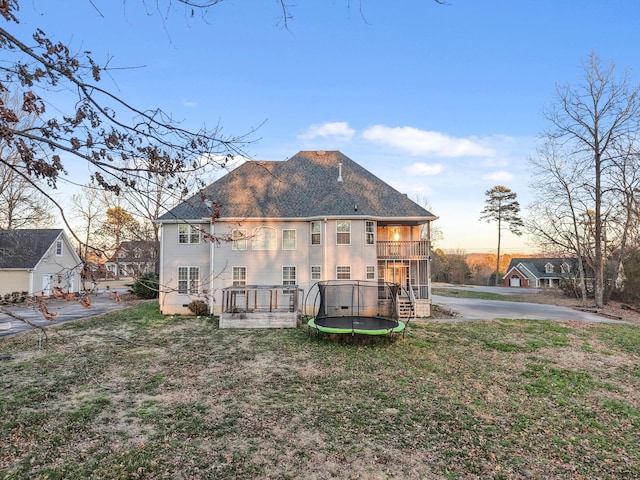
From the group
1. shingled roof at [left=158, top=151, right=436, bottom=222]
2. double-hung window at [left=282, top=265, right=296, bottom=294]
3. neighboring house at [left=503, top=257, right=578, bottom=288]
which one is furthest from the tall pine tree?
double-hung window at [left=282, top=265, right=296, bottom=294]

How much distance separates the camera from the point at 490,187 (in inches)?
2032

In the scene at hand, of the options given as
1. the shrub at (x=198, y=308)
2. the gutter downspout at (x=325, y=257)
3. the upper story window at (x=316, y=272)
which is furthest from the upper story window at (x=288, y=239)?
the shrub at (x=198, y=308)

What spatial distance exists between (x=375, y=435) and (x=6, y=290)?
28804mm

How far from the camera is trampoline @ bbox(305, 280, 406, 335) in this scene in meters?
11.8

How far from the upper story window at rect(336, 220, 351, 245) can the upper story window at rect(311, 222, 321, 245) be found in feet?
3.02

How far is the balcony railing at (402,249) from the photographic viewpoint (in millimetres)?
17203

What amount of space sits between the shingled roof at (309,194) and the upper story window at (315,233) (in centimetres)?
52

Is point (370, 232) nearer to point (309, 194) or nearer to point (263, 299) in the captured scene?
point (309, 194)

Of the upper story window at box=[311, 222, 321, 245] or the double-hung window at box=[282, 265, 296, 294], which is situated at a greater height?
the upper story window at box=[311, 222, 321, 245]

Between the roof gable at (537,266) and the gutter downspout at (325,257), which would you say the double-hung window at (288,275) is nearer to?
the gutter downspout at (325,257)

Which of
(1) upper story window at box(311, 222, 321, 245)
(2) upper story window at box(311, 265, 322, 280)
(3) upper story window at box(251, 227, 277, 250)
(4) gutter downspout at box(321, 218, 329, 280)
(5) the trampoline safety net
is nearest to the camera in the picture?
(5) the trampoline safety net

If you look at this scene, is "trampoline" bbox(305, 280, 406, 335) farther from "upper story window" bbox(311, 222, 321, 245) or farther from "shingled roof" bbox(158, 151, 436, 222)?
"shingled roof" bbox(158, 151, 436, 222)

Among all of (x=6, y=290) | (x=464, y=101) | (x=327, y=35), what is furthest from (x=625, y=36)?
(x=6, y=290)

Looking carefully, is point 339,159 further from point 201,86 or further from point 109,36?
point 109,36
